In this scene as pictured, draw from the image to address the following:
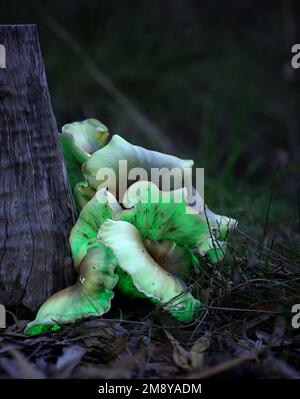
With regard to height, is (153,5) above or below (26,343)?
above

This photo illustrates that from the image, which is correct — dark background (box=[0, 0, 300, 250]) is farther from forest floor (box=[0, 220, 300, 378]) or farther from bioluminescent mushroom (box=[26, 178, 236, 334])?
bioluminescent mushroom (box=[26, 178, 236, 334])

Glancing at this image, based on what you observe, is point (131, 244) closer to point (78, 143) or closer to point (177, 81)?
point (78, 143)

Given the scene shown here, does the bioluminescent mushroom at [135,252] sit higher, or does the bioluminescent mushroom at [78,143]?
the bioluminescent mushroom at [78,143]

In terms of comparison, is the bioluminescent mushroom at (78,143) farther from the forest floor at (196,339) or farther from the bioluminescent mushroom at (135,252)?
the forest floor at (196,339)

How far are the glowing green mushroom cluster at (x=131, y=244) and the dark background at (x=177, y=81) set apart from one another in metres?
2.05

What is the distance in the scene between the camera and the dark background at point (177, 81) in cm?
465

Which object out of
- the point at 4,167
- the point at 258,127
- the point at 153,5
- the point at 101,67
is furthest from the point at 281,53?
the point at 4,167

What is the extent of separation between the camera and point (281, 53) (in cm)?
654

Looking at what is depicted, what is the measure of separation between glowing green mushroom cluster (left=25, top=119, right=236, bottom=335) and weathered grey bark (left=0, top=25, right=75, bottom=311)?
0.27ft

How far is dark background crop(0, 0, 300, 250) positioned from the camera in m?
4.65

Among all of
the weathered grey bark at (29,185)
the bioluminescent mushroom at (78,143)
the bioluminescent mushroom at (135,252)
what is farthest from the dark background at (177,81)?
the weathered grey bark at (29,185)

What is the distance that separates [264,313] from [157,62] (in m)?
3.82
